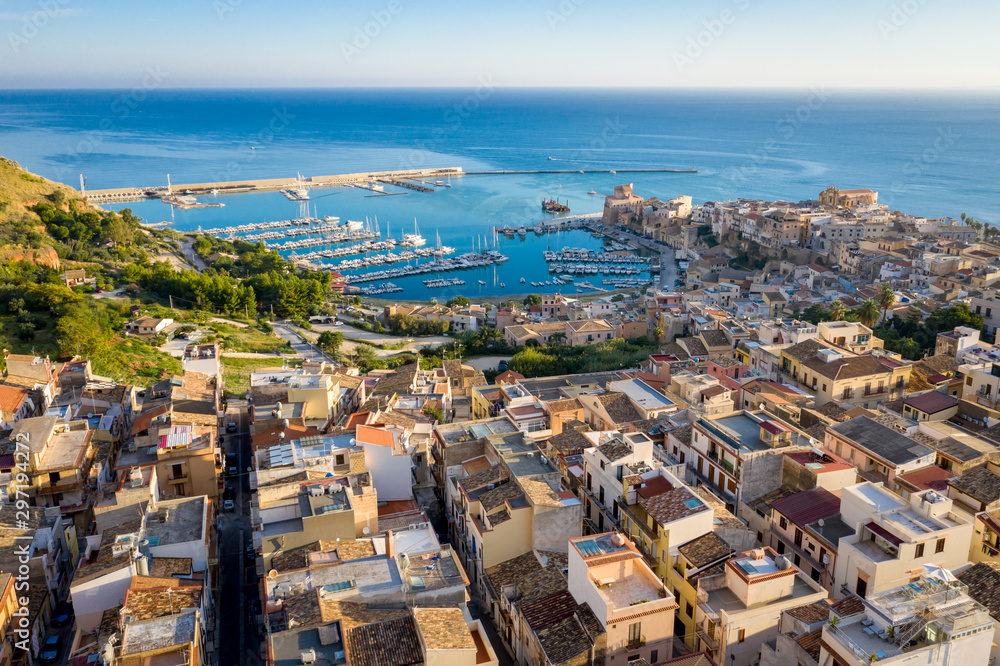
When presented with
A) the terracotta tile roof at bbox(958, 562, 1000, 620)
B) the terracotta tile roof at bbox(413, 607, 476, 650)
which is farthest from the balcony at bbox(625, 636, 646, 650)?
the terracotta tile roof at bbox(958, 562, 1000, 620)

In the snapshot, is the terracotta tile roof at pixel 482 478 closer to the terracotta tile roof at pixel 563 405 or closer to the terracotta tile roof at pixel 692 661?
the terracotta tile roof at pixel 563 405

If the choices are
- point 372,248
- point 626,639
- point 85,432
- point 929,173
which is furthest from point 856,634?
point 929,173

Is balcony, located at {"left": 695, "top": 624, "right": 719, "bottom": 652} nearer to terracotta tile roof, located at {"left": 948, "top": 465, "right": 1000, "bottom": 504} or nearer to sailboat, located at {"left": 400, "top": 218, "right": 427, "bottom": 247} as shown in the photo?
terracotta tile roof, located at {"left": 948, "top": 465, "right": 1000, "bottom": 504}

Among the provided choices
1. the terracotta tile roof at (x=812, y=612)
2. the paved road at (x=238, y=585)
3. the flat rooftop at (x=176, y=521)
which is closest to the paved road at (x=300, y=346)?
the paved road at (x=238, y=585)

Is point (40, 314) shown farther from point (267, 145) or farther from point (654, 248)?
point (267, 145)

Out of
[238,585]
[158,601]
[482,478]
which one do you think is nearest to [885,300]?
[482,478]

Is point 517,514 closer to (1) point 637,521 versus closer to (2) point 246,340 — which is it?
(1) point 637,521

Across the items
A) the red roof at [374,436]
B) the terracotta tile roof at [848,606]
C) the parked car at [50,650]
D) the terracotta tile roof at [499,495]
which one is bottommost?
the parked car at [50,650]
